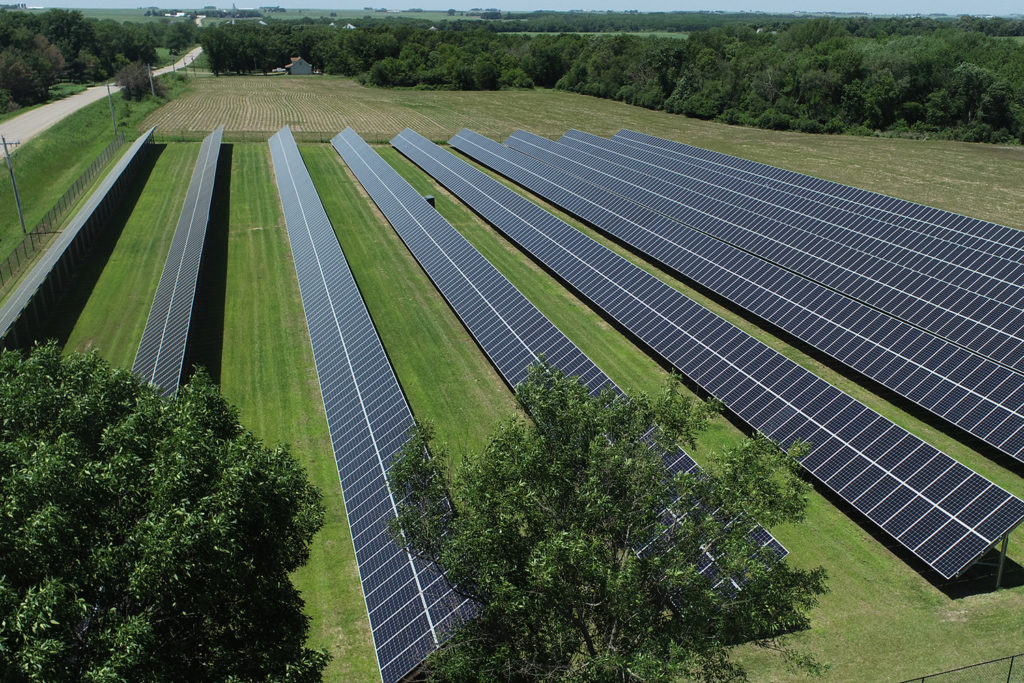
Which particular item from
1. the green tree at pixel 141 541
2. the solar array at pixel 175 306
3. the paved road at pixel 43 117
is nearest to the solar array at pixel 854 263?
the green tree at pixel 141 541

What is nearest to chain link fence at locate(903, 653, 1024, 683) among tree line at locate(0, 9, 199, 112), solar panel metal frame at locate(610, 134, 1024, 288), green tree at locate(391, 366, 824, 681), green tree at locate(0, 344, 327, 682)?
green tree at locate(391, 366, 824, 681)

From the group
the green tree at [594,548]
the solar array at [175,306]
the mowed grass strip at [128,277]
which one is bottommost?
the mowed grass strip at [128,277]

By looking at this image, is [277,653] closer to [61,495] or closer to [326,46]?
[61,495]

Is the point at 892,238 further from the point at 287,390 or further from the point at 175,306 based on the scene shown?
the point at 175,306

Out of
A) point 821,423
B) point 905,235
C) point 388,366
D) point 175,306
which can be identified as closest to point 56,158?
point 175,306

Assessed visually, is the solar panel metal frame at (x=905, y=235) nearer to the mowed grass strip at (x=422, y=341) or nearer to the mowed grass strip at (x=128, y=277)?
the mowed grass strip at (x=422, y=341)

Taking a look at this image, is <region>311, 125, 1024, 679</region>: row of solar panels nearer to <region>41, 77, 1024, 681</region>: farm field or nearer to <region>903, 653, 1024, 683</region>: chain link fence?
<region>41, 77, 1024, 681</region>: farm field

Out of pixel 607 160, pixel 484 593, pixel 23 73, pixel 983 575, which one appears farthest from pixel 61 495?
pixel 23 73
